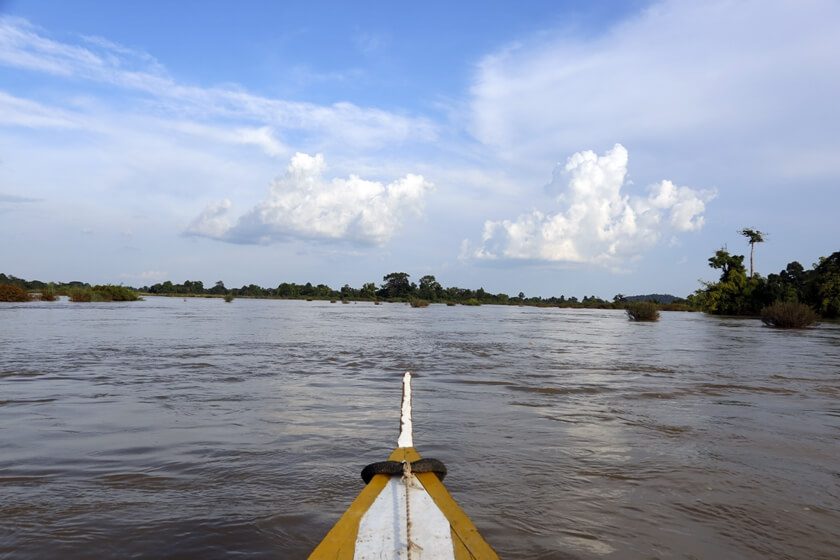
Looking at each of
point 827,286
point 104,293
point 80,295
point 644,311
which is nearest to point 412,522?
point 644,311

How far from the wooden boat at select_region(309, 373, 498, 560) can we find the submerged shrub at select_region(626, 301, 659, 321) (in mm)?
40182

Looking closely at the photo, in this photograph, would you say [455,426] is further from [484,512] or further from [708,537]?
[708,537]

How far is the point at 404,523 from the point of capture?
121 inches

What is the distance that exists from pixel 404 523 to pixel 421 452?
2965mm

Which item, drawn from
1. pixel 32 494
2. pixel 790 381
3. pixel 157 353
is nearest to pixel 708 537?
pixel 32 494

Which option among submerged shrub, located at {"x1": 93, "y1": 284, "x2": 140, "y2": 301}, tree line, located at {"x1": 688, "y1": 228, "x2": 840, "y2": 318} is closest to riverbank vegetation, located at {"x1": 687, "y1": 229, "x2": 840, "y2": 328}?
tree line, located at {"x1": 688, "y1": 228, "x2": 840, "y2": 318}

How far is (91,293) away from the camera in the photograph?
50062 millimetres

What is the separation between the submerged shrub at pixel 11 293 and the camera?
4466 centimetres

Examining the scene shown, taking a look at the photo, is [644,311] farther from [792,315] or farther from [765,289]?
[765,289]

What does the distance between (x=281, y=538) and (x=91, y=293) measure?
2160 inches

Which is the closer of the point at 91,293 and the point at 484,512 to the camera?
the point at 484,512

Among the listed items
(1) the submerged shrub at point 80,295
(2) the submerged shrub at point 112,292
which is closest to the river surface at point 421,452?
(1) the submerged shrub at point 80,295

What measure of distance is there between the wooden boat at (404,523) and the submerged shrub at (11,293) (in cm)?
5310

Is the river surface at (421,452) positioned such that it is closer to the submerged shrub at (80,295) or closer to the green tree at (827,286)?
the green tree at (827,286)
